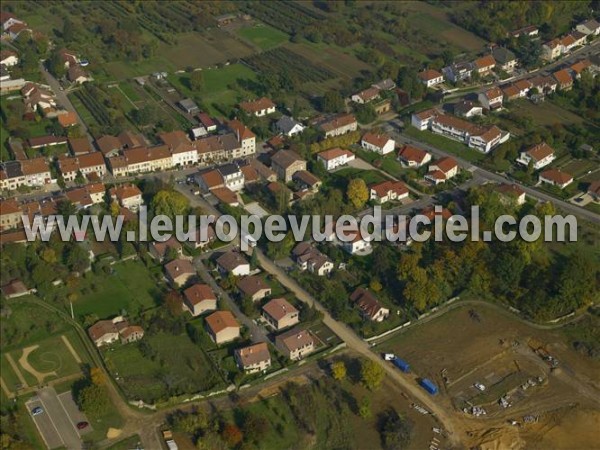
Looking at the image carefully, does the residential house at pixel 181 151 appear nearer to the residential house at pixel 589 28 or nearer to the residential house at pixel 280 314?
the residential house at pixel 280 314

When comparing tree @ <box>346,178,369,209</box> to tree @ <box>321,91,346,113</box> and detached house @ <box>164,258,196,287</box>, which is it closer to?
detached house @ <box>164,258,196,287</box>

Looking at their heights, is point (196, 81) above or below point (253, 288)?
below

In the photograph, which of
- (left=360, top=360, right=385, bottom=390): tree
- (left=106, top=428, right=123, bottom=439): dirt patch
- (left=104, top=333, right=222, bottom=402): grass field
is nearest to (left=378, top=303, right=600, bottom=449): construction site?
(left=360, top=360, right=385, bottom=390): tree

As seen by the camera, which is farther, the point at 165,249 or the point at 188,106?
the point at 188,106

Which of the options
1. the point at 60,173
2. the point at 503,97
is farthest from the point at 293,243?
the point at 503,97

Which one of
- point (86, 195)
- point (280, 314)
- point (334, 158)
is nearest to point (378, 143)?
point (334, 158)

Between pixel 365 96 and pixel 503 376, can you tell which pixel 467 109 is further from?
pixel 503 376
